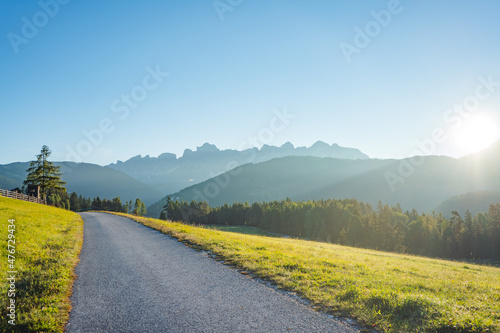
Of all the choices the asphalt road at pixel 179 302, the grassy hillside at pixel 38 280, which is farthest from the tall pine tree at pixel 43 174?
the asphalt road at pixel 179 302

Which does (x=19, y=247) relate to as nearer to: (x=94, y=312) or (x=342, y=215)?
(x=94, y=312)

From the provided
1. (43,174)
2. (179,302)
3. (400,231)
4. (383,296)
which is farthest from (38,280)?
(400,231)

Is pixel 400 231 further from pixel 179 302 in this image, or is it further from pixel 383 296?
pixel 179 302

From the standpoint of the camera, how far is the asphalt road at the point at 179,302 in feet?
22.1

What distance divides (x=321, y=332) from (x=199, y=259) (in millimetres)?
8970

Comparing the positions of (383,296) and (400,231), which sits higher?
(383,296)

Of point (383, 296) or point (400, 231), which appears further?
point (400, 231)

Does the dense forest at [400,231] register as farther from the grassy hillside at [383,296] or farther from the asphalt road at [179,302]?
the asphalt road at [179,302]

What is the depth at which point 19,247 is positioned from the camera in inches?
565

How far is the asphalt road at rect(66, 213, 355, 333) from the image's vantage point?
6723 millimetres

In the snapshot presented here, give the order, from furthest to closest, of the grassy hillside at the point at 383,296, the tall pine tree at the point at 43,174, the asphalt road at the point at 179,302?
the tall pine tree at the point at 43,174
the grassy hillside at the point at 383,296
the asphalt road at the point at 179,302

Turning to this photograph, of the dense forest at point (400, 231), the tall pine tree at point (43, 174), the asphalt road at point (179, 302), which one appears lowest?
the dense forest at point (400, 231)

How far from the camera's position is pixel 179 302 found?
26.9ft

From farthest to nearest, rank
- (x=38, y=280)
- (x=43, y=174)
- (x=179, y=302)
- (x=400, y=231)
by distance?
(x=400, y=231) → (x=43, y=174) → (x=38, y=280) → (x=179, y=302)
